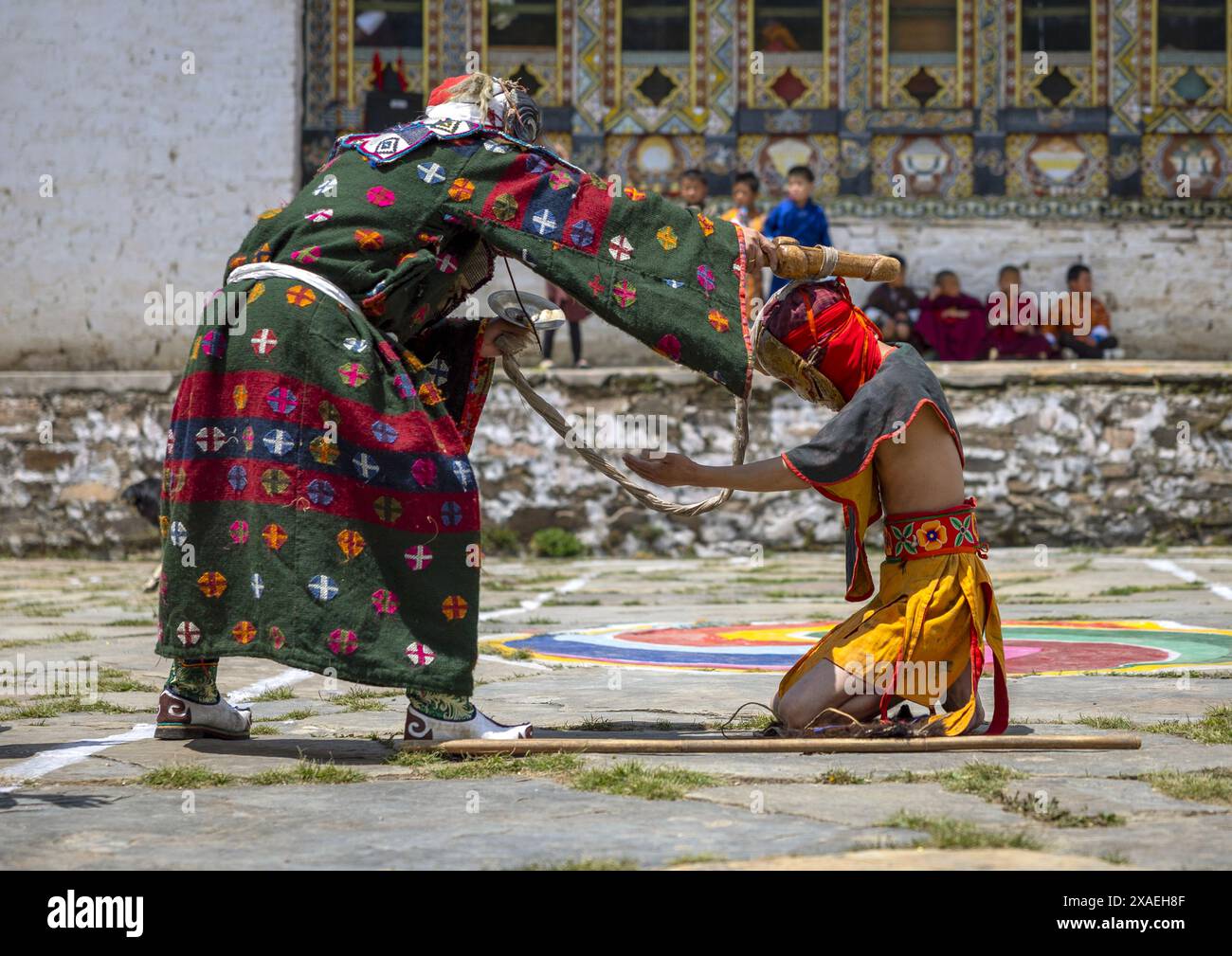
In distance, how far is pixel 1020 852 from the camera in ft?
7.96

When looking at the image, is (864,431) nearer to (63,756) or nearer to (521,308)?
(521,308)

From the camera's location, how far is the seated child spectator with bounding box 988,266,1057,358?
44.9 feet

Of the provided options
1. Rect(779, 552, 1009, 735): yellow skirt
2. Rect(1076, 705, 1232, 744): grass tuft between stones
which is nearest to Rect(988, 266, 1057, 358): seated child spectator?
Rect(1076, 705, 1232, 744): grass tuft between stones

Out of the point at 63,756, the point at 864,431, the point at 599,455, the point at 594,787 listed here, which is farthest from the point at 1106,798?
the point at 63,756

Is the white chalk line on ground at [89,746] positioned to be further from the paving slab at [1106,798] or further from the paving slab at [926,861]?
the paving slab at [1106,798]

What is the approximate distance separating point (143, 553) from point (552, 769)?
34.7 ft

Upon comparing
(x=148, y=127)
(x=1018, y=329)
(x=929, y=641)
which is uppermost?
(x=148, y=127)

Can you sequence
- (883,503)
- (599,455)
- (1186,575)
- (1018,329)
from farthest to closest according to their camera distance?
(1018,329) < (1186,575) < (599,455) < (883,503)

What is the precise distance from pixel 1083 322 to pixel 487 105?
452 inches

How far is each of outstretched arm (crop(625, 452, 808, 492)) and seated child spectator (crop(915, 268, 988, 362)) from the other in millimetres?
10434

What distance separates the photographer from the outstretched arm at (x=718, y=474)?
3705mm

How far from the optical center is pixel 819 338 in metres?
3.86

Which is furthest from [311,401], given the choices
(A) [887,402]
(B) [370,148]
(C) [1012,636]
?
(C) [1012,636]
